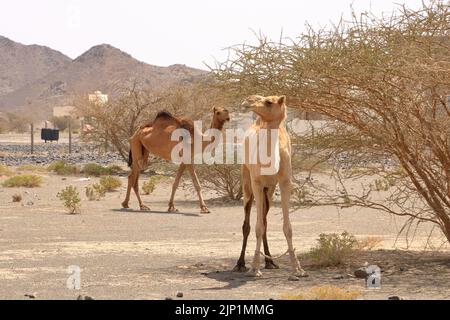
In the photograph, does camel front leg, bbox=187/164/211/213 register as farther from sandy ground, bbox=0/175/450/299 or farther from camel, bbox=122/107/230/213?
sandy ground, bbox=0/175/450/299

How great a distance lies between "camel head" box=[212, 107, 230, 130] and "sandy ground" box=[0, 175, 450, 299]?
1891 millimetres

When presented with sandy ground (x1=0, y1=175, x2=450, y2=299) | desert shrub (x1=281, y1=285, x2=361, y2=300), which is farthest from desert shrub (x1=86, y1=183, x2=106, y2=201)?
desert shrub (x1=281, y1=285, x2=361, y2=300)

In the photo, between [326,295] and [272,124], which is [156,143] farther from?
[326,295]

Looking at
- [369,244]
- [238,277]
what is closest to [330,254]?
[238,277]

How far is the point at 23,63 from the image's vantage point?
159 metres

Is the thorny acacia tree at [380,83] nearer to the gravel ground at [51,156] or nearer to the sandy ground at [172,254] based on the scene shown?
the sandy ground at [172,254]

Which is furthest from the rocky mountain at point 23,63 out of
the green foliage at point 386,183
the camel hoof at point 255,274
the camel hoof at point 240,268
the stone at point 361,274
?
the stone at point 361,274

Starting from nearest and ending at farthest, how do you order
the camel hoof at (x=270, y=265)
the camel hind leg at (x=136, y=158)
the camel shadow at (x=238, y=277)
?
the camel shadow at (x=238, y=277) → the camel hoof at (x=270, y=265) → the camel hind leg at (x=136, y=158)

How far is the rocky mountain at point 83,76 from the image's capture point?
12938 centimetres

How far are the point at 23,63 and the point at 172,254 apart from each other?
151m

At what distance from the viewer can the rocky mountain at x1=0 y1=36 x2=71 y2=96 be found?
153 meters

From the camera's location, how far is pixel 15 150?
2094 inches

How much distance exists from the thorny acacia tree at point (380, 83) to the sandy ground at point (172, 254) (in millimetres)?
1421
